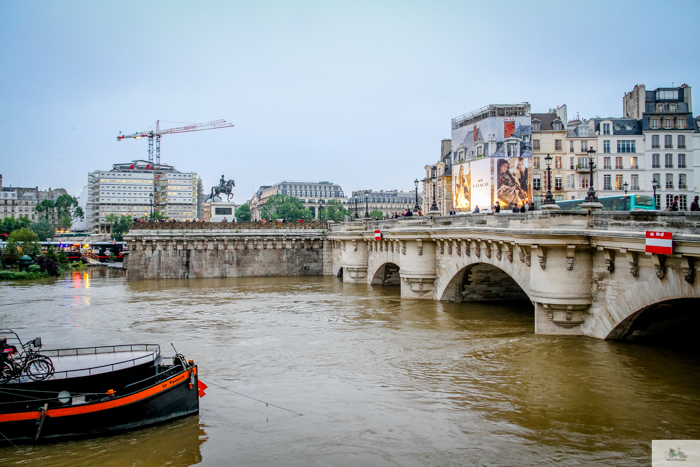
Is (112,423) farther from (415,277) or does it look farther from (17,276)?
(17,276)

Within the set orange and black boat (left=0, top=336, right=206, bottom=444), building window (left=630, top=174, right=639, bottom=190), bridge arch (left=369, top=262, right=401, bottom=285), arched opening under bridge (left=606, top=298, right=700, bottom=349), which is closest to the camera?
orange and black boat (left=0, top=336, right=206, bottom=444)

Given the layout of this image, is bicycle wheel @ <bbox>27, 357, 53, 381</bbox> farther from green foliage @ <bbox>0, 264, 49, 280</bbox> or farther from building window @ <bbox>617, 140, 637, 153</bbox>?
green foliage @ <bbox>0, 264, 49, 280</bbox>

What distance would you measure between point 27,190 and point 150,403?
701 feet

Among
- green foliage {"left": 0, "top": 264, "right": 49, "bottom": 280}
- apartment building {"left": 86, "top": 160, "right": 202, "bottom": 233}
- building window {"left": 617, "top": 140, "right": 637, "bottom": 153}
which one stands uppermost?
apartment building {"left": 86, "top": 160, "right": 202, "bottom": 233}

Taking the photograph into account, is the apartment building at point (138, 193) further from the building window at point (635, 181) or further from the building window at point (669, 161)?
the building window at point (669, 161)

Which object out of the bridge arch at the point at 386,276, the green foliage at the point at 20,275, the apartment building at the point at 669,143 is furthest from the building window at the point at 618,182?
the green foliage at the point at 20,275

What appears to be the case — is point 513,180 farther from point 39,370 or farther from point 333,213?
point 333,213

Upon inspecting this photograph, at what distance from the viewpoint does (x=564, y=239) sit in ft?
59.3

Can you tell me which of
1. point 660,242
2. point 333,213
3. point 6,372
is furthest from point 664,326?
point 333,213

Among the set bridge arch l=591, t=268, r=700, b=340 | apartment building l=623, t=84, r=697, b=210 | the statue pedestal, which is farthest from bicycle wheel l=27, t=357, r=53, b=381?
the statue pedestal

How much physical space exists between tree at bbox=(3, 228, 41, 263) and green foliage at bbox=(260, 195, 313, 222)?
77.7m

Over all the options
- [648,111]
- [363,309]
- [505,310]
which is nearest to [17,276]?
[363,309]

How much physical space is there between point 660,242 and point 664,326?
6.15 metres

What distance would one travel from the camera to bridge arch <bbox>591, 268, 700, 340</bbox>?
14.2 m
